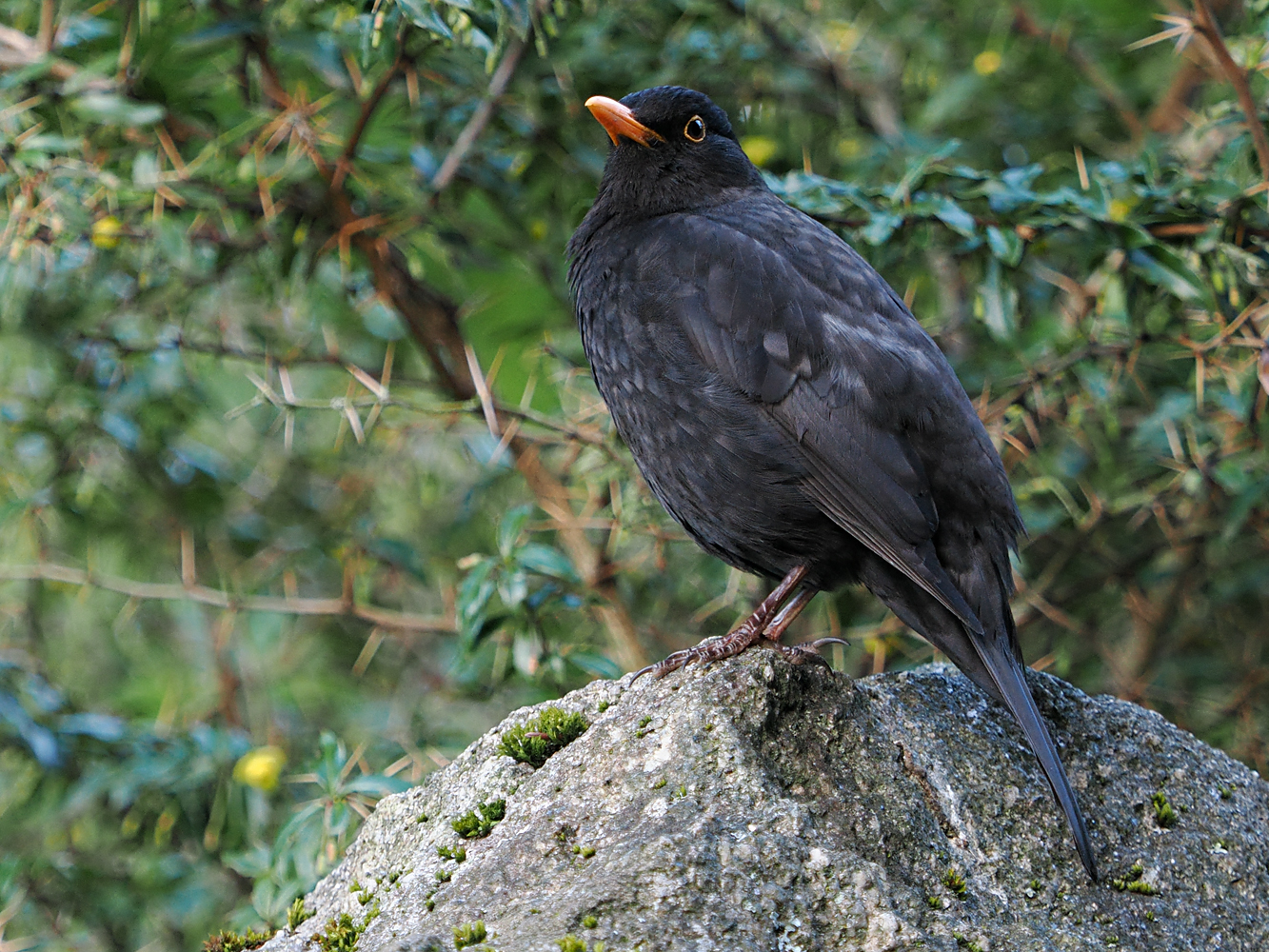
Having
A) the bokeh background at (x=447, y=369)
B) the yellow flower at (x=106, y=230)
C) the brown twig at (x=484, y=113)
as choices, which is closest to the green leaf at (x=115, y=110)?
the bokeh background at (x=447, y=369)

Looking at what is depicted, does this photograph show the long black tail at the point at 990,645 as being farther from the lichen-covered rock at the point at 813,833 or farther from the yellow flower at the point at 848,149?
the yellow flower at the point at 848,149

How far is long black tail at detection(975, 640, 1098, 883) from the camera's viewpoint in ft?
9.46

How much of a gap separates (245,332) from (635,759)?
3.71 meters

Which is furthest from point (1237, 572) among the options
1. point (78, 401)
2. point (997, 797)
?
point (78, 401)

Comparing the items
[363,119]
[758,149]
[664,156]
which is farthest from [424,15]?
[758,149]

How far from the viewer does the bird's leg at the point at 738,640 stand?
10.8 feet

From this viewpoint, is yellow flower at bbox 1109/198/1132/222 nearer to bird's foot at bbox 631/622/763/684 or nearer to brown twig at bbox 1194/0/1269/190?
brown twig at bbox 1194/0/1269/190

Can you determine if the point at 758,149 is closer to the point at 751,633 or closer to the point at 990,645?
the point at 751,633

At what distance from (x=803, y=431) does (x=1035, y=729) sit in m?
0.95

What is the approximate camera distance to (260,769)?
166 inches

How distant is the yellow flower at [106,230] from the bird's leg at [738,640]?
2655 mm

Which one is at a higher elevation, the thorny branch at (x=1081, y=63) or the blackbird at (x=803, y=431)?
the thorny branch at (x=1081, y=63)

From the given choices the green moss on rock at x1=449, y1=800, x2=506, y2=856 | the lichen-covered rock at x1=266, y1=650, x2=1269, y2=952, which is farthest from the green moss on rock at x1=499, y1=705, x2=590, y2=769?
the green moss on rock at x1=449, y1=800, x2=506, y2=856

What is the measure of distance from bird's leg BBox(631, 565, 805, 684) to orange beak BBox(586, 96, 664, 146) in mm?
1471
